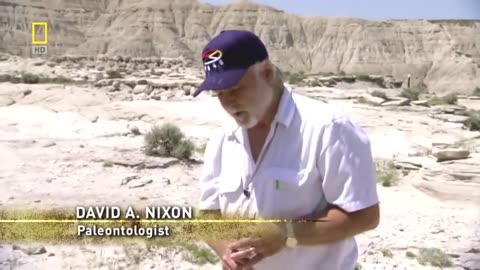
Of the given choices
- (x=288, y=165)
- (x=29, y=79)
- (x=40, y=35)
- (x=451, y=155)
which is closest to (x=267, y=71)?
(x=288, y=165)

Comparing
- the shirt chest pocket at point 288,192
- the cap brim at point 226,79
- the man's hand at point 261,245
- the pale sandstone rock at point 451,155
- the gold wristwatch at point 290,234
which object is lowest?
the pale sandstone rock at point 451,155

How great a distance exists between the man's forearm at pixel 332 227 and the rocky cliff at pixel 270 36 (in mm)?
50117

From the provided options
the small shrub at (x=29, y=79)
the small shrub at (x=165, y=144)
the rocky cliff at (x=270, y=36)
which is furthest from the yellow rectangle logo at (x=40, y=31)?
the small shrub at (x=165, y=144)

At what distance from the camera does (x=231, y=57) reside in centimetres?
181

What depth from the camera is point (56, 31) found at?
54.8 m

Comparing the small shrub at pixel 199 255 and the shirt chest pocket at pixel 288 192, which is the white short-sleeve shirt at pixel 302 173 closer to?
the shirt chest pocket at pixel 288 192

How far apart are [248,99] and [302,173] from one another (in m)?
0.25

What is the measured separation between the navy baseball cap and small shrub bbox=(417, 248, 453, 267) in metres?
4.11

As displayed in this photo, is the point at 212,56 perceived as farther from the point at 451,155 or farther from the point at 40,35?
the point at 40,35

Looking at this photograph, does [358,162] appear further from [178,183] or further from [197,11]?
[197,11]

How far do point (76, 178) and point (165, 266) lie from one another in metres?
3.58

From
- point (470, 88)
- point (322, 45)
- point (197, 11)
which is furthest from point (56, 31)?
point (470, 88)

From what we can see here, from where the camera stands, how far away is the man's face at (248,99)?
5.99 feet

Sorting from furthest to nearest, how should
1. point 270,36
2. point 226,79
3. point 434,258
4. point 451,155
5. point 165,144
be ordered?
1. point 270,36
2. point 165,144
3. point 451,155
4. point 434,258
5. point 226,79
